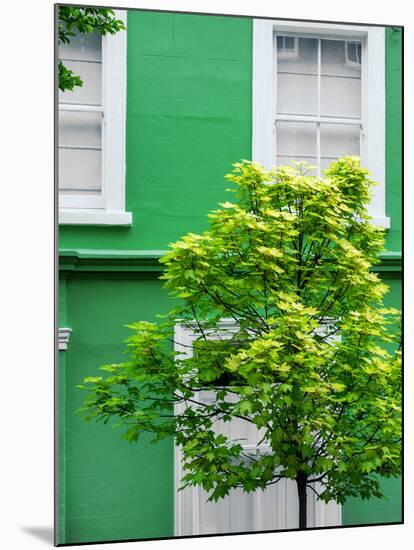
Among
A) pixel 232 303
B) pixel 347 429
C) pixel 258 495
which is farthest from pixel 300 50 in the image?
pixel 258 495

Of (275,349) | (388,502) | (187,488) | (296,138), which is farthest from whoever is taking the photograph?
(388,502)

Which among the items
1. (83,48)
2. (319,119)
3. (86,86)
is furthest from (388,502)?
(83,48)

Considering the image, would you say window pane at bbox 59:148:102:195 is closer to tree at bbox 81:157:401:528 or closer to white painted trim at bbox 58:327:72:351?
tree at bbox 81:157:401:528

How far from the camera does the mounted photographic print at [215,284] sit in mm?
3445

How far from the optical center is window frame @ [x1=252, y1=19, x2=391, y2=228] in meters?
3.65

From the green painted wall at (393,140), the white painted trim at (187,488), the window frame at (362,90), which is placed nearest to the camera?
the white painted trim at (187,488)

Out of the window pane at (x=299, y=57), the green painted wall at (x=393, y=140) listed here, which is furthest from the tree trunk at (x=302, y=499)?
the window pane at (x=299, y=57)

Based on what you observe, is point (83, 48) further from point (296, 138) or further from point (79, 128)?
point (296, 138)

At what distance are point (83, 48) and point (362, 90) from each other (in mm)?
1258

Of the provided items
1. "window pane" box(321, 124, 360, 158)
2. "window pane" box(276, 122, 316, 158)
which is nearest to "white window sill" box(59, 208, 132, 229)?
"window pane" box(276, 122, 316, 158)

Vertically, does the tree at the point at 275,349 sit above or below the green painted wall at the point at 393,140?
below

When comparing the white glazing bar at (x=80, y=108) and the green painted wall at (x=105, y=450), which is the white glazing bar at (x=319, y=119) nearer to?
the white glazing bar at (x=80, y=108)

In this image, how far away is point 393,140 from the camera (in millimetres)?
3812

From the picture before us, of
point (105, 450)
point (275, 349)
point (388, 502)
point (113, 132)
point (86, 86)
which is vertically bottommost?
point (388, 502)
